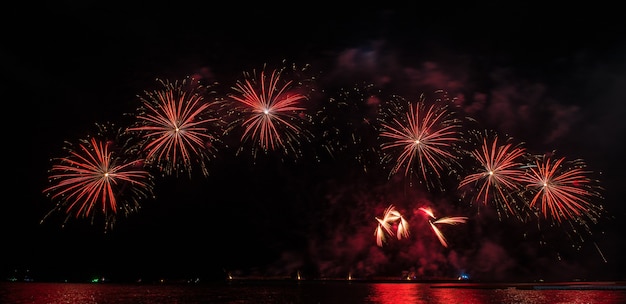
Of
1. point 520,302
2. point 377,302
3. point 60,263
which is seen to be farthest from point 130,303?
point 60,263

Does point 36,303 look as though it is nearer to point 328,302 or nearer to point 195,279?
point 328,302

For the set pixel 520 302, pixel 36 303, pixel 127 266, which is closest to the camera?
pixel 520 302

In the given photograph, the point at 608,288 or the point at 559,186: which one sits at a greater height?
the point at 559,186

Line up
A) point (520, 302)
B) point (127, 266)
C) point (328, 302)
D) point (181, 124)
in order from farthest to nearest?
point (127, 266), point (328, 302), point (520, 302), point (181, 124)

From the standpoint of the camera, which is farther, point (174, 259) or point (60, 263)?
point (60, 263)

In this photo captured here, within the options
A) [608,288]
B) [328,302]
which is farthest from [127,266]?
[608,288]

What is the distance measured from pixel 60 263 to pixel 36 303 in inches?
3375

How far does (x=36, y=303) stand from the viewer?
35125mm

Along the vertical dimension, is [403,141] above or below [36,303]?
above

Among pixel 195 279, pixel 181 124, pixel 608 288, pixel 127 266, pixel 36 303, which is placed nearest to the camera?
pixel 181 124

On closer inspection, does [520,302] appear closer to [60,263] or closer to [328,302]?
[328,302]

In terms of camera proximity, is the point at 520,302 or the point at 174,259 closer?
the point at 520,302

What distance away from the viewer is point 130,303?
33.0 metres

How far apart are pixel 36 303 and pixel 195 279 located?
65.5 m
